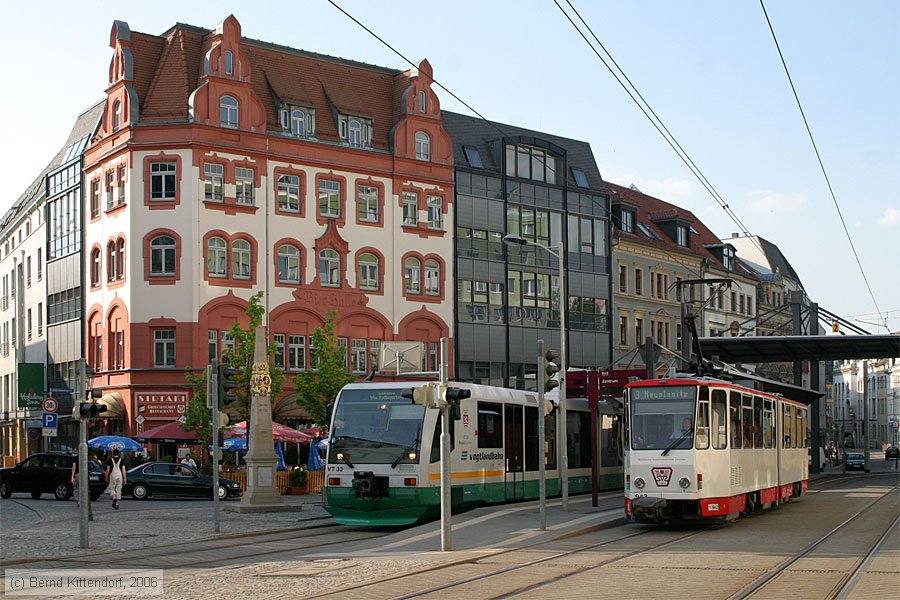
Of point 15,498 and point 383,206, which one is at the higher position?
point 383,206

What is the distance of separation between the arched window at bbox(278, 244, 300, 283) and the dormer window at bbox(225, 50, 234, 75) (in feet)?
25.6

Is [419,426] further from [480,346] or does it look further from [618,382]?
[480,346]

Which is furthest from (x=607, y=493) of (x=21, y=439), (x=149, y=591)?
(x=21, y=439)

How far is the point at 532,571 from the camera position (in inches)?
644

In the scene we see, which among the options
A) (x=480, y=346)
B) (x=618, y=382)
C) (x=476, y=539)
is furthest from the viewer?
(x=480, y=346)

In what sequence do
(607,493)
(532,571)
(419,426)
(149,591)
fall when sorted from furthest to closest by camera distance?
(607,493) → (419,426) → (532,571) → (149,591)

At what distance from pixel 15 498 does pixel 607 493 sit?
66.2 feet

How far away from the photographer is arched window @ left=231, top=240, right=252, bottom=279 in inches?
2053

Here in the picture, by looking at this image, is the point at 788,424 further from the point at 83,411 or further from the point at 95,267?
the point at 95,267

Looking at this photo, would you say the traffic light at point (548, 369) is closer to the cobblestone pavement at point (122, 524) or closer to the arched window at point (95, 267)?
the cobblestone pavement at point (122, 524)

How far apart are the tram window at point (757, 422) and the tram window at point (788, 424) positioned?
391 cm

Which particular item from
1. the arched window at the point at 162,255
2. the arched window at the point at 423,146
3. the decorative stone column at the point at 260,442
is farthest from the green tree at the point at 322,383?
the arched window at the point at 423,146

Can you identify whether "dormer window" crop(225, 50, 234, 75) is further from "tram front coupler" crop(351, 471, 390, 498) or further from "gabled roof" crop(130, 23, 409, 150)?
"tram front coupler" crop(351, 471, 390, 498)

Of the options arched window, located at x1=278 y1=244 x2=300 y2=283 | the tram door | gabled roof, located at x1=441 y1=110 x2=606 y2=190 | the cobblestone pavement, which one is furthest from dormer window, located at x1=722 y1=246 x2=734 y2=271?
the tram door
